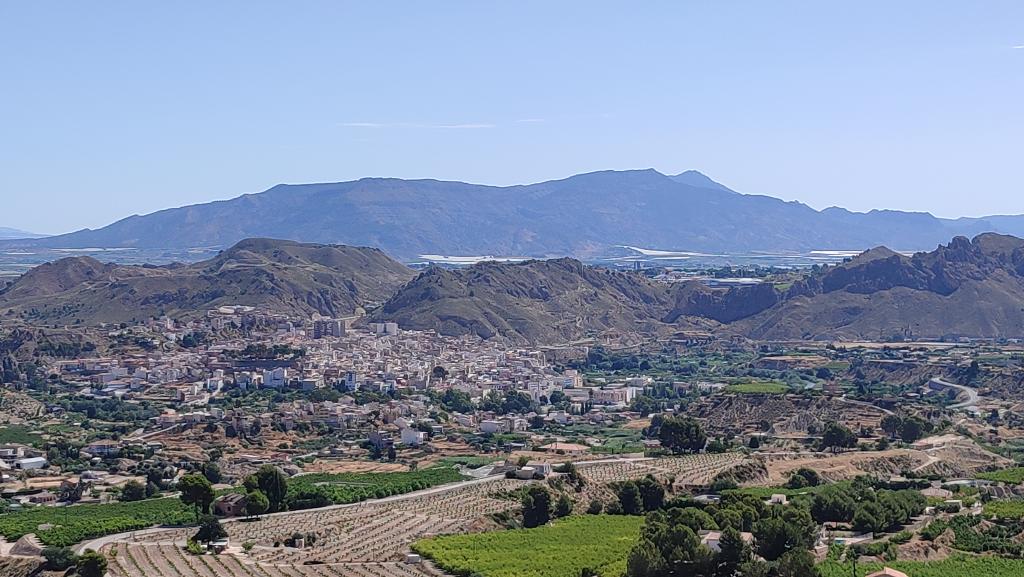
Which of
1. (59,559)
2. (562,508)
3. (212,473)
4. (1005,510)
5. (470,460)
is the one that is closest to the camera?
(59,559)

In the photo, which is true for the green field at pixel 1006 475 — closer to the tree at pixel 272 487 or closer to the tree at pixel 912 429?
the tree at pixel 912 429

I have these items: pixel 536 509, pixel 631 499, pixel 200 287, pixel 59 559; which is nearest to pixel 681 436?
pixel 631 499

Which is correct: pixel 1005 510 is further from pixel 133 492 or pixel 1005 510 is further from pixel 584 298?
pixel 584 298

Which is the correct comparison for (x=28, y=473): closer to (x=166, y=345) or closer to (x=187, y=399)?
(x=187, y=399)

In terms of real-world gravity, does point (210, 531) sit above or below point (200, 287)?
below

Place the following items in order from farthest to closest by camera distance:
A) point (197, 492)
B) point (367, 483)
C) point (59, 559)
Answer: point (367, 483), point (197, 492), point (59, 559)

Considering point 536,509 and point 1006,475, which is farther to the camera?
point 1006,475

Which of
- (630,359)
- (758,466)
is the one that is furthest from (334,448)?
(630,359)

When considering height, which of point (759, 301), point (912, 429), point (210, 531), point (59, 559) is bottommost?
point (912, 429)
